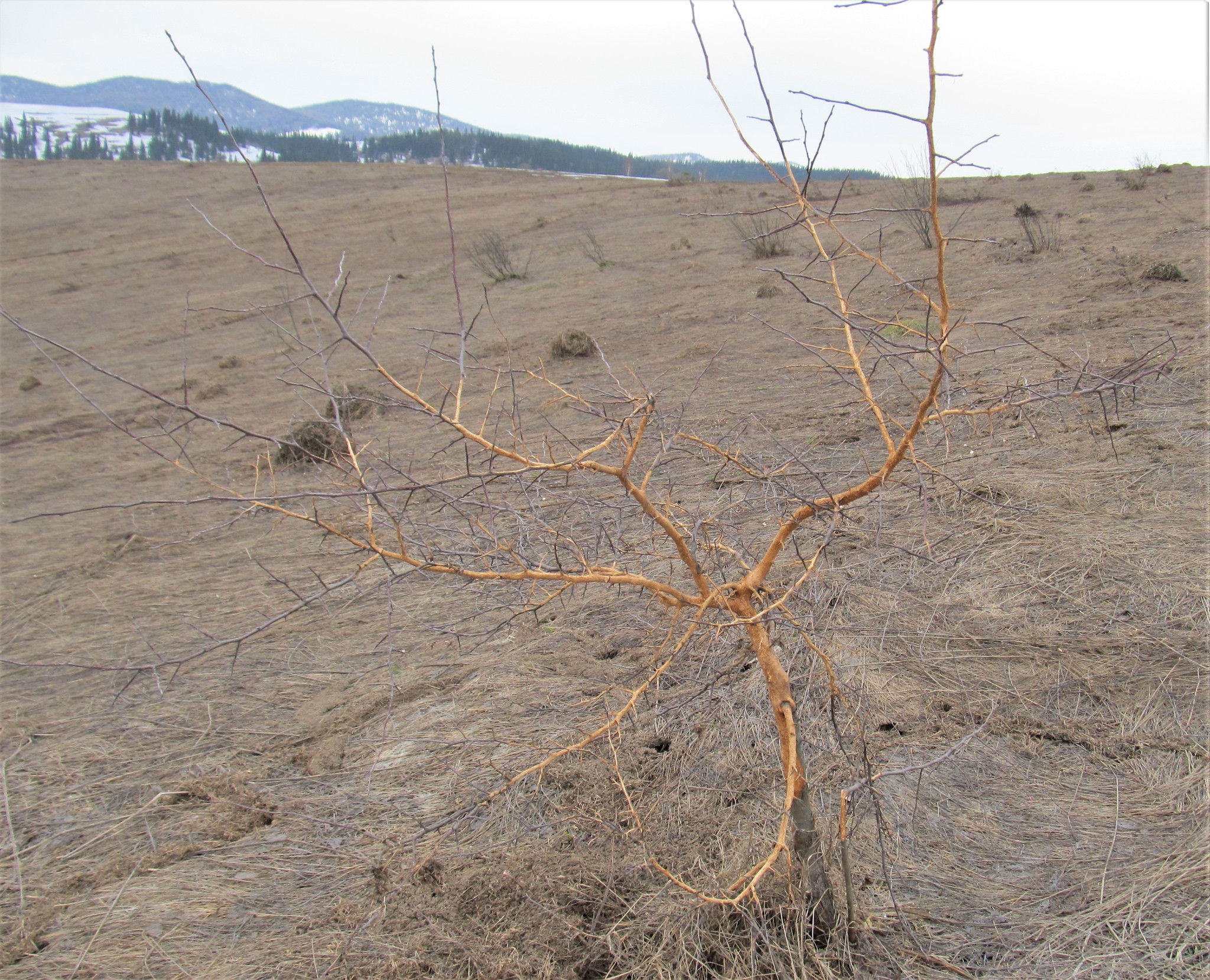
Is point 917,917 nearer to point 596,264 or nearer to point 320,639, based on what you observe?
point 320,639

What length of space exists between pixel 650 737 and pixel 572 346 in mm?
6162

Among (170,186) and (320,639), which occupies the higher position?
(170,186)

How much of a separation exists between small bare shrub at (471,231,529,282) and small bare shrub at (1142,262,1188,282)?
9018mm

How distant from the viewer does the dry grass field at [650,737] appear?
Answer: 191 centimetres

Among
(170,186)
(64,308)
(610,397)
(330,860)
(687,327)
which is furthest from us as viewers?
(170,186)

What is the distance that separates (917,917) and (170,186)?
35.7 metres

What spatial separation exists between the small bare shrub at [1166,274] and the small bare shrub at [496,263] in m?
9.02

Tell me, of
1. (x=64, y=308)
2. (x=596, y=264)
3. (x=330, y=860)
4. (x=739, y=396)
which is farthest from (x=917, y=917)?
(x=64, y=308)

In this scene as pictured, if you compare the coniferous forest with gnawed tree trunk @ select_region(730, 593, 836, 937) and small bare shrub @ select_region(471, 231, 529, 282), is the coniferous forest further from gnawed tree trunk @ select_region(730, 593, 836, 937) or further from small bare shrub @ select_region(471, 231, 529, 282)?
gnawed tree trunk @ select_region(730, 593, 836, 937)

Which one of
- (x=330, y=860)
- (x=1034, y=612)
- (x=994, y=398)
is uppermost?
(x=994, y=398)

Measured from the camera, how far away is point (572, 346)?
27.3 ft

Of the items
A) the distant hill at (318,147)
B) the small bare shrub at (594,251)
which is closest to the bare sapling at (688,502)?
the small bare shrub at (594,251)

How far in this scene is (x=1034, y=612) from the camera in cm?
300

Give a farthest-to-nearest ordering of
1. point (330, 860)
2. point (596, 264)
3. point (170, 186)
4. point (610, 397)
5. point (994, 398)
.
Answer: point (170, 186) → point (596, 264) → point (330, 860) → point (610, 397) → point (994, 398)
